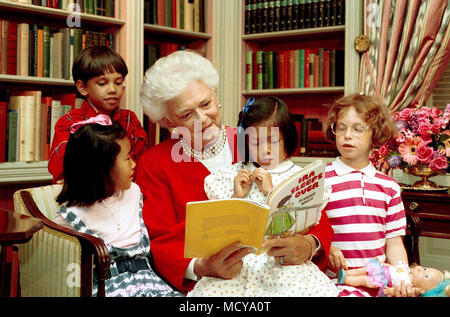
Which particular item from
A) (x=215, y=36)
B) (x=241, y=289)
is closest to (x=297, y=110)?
(x=215, y=36)

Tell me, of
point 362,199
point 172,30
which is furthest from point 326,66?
point 362,199

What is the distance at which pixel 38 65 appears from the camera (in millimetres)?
2748

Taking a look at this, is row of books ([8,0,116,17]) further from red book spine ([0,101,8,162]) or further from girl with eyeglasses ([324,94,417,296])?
girl with eyeglasses ([324,94,417,296])

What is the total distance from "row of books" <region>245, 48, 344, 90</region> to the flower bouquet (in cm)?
96

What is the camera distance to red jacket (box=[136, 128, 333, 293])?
1.57 m

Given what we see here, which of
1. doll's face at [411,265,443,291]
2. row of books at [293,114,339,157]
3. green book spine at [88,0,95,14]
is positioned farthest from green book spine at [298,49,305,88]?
doll's face at [411,265,443,291]

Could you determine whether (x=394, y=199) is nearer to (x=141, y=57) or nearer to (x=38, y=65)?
(x=141, y=57)

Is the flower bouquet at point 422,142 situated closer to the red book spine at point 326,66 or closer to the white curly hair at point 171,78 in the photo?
the red book spine at point 326,66

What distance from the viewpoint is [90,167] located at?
1577 mm

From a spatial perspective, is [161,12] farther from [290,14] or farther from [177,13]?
[290,14]

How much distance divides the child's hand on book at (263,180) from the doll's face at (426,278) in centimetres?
53

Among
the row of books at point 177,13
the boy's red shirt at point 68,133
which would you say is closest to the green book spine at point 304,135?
the row of books at point 177,13

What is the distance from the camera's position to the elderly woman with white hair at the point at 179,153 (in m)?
1.61

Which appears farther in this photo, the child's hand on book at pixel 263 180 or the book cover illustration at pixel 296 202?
the child's hand on book at pixel 263 180
